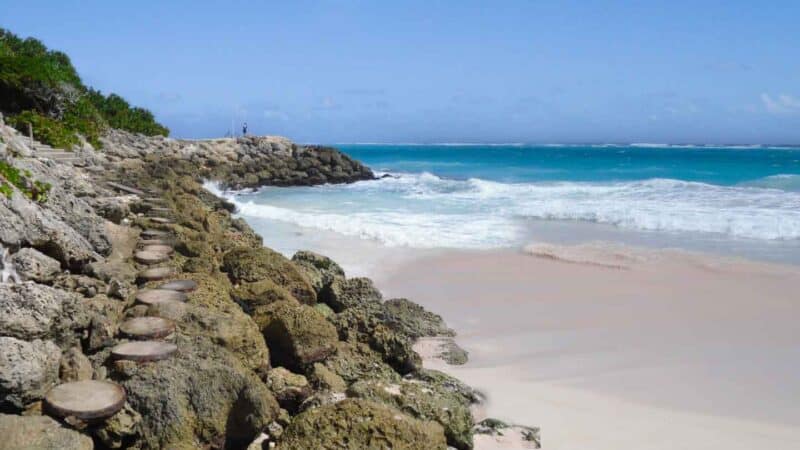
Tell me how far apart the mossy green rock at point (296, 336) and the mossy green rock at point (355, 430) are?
1405 millimetres

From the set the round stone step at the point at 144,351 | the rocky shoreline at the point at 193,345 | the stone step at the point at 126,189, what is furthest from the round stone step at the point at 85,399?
the stone step at the point at 126,189

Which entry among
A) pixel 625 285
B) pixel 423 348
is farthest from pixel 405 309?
pixel 625 285

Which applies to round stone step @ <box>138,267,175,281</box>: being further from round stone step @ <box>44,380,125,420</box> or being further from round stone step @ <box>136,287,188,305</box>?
round stone step @ <box>44,380,125,420</box>

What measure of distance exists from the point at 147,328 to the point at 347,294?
3239 mm

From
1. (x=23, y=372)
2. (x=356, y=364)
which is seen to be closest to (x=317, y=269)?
(x=356, y=364)

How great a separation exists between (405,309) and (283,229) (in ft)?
28.2

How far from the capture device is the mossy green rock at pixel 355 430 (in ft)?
11.0

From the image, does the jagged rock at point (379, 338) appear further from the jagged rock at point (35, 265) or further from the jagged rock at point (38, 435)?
the jagged rock at point (38, 435)

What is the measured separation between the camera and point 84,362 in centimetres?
380

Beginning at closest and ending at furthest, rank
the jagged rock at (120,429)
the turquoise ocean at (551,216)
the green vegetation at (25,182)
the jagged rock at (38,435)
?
the jagged rock at (38,435)
the jagged rock at (120,429)
the green vegetation at (25,182)
the turquoise ocean at (551,216)

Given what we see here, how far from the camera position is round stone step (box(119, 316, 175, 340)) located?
421 cm

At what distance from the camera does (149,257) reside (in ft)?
20.6

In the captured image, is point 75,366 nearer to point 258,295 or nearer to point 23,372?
point 23,372

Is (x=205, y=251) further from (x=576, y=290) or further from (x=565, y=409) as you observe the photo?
(x=576, y=290)
